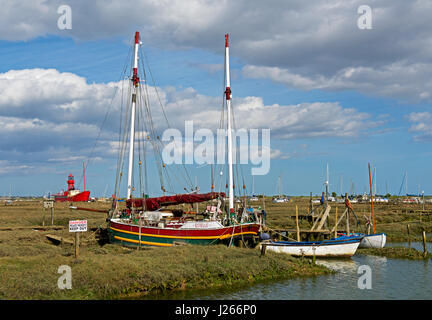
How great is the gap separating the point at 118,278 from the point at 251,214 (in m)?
20.4

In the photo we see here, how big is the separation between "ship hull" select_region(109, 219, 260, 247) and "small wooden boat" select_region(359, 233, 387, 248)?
1262cm

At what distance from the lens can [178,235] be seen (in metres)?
32.9

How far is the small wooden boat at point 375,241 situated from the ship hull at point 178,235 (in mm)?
12623

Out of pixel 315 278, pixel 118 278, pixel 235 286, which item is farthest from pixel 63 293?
pixel 315 278

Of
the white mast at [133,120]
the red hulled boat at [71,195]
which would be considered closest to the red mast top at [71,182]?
the red hulled boat at [71,195]

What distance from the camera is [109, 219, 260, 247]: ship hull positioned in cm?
3291

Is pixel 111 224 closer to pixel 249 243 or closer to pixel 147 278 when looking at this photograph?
pixel 249 243

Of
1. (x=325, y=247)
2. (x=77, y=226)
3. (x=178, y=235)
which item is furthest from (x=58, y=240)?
(x=325, y=247)

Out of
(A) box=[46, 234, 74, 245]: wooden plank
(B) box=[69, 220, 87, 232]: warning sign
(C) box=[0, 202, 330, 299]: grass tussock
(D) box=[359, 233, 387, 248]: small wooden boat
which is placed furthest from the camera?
(D) box=[359, 233, 387, 248]: small wooden boat

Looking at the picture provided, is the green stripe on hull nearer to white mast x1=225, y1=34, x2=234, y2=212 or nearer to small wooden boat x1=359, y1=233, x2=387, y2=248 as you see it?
white mast x1=225, y1=34, x2=234, y2=212

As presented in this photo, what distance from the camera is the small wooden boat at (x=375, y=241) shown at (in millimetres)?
38812

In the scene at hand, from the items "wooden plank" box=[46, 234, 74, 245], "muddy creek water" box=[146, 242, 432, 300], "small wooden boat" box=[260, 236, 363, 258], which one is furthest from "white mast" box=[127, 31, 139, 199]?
"muddy creek water" box=[146, 242, 432, 300]
